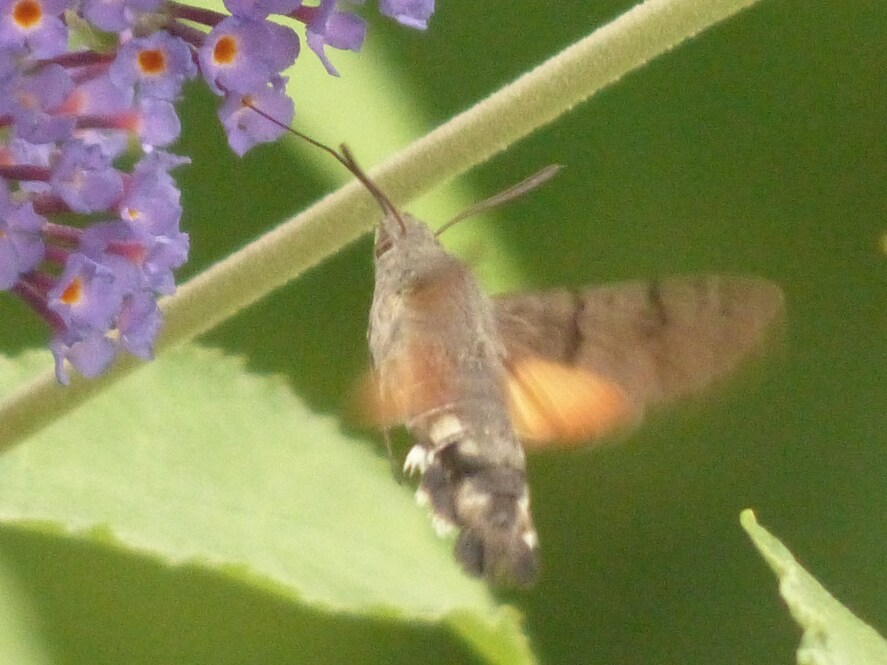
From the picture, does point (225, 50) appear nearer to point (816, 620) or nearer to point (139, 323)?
point (139, 323)

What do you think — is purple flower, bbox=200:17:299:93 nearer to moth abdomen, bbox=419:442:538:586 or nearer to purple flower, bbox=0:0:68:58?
purple flower, bbox=0:0:68:58

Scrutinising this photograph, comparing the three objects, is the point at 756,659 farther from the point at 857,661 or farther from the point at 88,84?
the point at 88,84

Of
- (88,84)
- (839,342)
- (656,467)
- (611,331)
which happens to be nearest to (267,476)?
(611,331)

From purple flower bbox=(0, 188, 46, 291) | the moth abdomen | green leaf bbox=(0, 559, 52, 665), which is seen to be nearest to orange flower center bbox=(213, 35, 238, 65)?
purple flower bbox=(0, 188, 46, 291)

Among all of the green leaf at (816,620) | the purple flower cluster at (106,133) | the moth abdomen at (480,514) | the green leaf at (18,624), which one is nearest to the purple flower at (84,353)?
the purple flower cluster at (106,133)

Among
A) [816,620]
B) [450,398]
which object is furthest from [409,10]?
[816,620]
